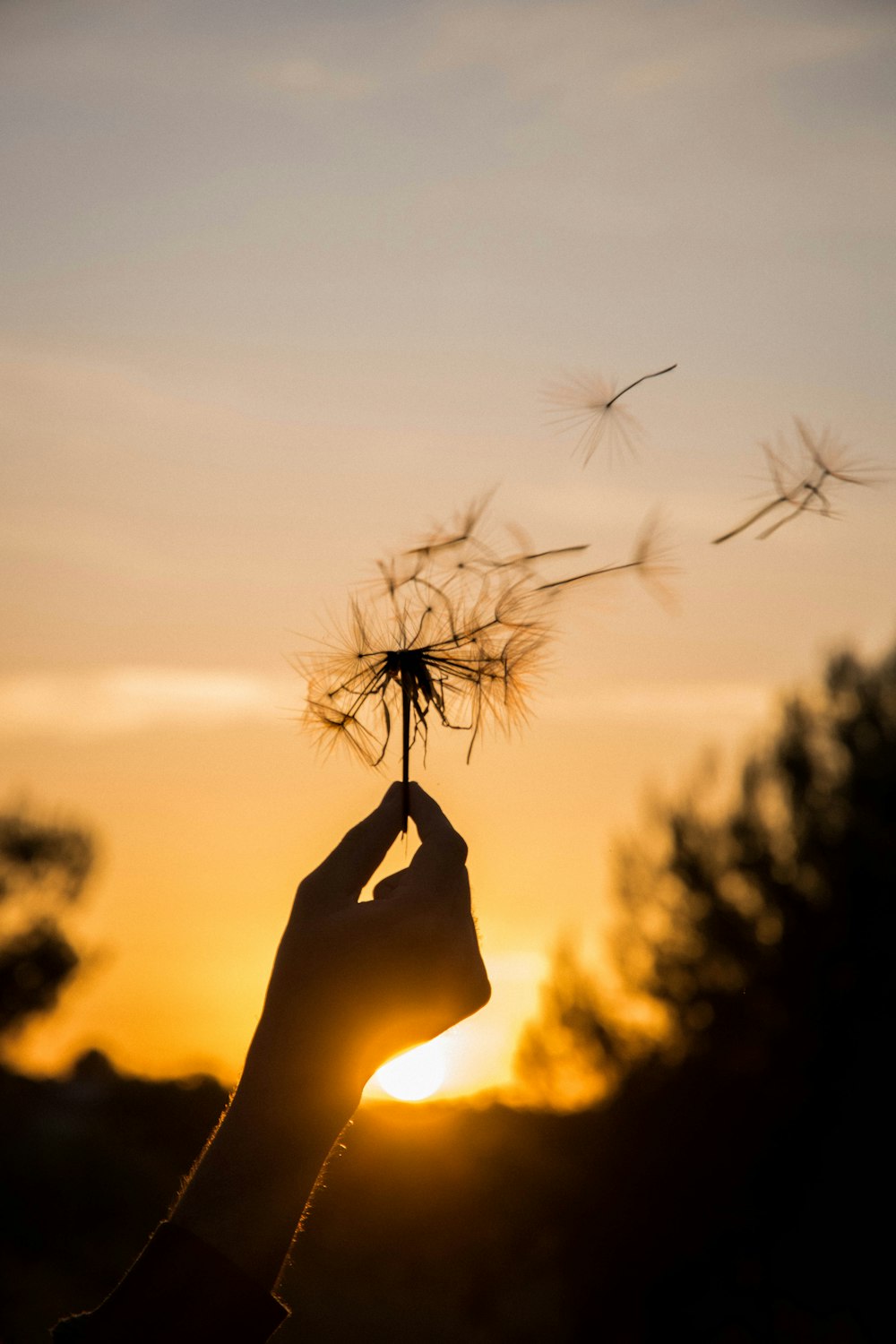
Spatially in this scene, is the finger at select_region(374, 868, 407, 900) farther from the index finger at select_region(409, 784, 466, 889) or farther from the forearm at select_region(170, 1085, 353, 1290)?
the forearm at select_region(170, 1085, 353, 1290)

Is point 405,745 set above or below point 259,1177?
above

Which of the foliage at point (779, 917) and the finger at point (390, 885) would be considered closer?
the finger at point (390, 885)

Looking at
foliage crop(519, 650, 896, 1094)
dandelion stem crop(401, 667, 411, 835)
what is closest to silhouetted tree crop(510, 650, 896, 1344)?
foliage crop(519, 650, 896, 1094)

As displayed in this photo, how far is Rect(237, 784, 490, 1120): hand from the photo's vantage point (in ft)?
5.78

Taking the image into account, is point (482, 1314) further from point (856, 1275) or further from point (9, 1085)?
point (9, 1085)

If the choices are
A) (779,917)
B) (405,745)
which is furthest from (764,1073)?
(405,745)

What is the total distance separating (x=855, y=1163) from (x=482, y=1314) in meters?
8.98

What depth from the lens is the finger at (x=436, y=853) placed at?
1934 millimetres

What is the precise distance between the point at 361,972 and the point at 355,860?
0.21 metres

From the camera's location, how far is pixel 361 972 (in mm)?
1801

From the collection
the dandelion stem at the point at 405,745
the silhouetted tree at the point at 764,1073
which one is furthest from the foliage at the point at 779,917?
the dandelion stem at the point at 405,745

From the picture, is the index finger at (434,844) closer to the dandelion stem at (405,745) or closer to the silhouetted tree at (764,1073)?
the dandelion stem at (405,745)

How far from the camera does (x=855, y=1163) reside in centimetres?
1836

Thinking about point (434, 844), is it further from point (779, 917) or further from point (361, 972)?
point (779, 917)
